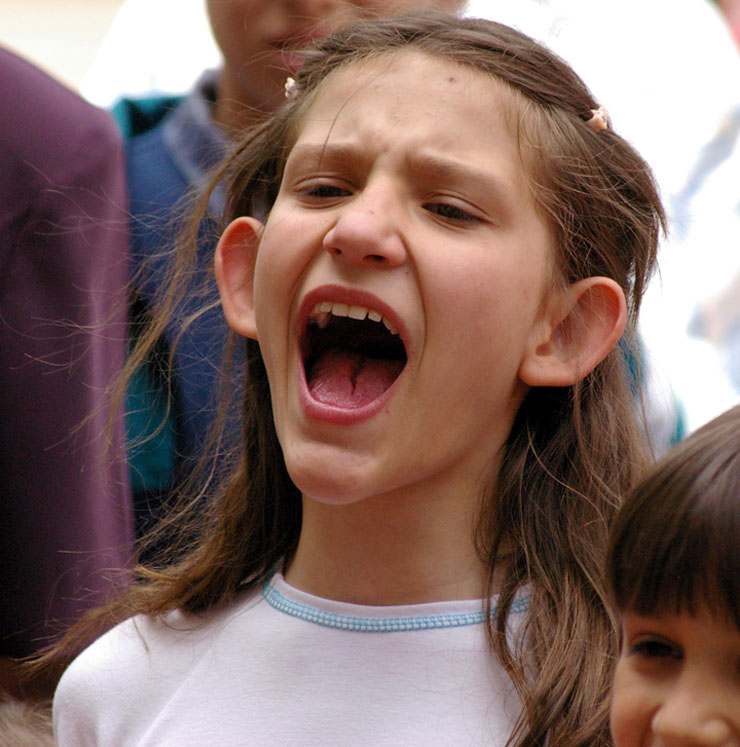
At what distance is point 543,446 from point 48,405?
2.61 feet

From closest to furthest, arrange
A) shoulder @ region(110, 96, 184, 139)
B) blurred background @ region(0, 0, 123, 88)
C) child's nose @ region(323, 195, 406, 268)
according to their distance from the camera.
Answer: child's nose @ region(323, 195, 406, 268)
shoulder @ region(110, 96, 184, 139)
blurred background @ region(0, 0, 123, 88)

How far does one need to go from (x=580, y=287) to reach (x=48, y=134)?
921 mm

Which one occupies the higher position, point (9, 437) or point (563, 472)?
point (563, 472)

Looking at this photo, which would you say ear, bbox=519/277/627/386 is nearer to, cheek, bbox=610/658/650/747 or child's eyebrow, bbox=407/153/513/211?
A: child's eyebrow, bbox=407/153/513/211

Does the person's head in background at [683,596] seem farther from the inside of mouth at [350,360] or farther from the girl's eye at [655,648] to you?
the inside of mouth at [350,360]

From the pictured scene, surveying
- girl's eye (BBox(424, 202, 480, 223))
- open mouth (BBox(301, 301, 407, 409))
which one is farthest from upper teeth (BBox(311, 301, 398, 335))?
girl's eye (BBox(424, 202, 480, 223))

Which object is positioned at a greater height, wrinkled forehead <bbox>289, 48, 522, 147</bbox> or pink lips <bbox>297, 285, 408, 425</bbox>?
wrinkled forehead <bbox>289, 48, 522, 147</bbox>

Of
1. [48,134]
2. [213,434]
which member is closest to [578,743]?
[213,434]

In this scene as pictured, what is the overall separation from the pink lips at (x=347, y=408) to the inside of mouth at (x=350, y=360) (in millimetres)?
37

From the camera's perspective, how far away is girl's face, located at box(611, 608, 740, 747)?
1.13 meters

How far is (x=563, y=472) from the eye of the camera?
180 cm

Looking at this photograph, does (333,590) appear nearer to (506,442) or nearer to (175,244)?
(506,442)

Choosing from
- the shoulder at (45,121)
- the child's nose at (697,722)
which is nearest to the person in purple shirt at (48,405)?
the shoulder at (45,121)

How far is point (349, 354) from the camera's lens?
175 centimetres
